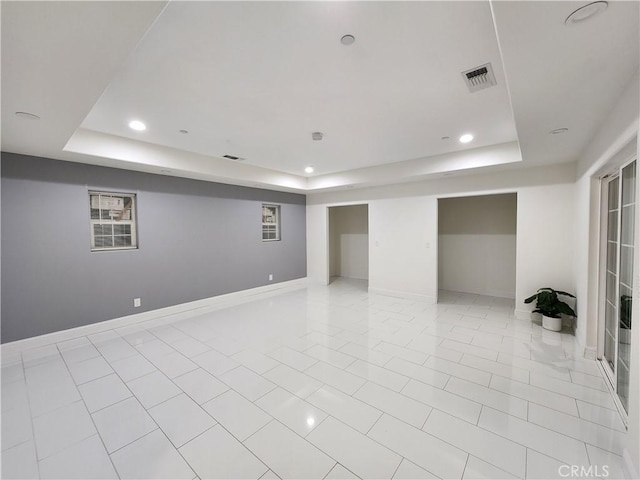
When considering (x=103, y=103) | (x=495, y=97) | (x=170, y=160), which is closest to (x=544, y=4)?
(x=495, y=97)

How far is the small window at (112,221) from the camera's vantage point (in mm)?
4012

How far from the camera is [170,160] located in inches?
A: 165

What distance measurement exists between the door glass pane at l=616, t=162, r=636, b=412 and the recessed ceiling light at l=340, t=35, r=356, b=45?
7.90ft

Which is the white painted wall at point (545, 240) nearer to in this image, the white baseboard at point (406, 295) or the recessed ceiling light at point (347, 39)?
the white baseboard at point (406, 295)

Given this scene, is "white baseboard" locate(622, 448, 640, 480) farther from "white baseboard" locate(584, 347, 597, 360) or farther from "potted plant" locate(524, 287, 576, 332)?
"potted plant" locate(524, 287, 576, 332)

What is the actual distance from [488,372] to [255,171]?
4872mm

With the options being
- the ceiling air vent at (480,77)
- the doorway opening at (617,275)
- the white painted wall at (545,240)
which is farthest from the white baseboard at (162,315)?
the doorway opening at (617,275)

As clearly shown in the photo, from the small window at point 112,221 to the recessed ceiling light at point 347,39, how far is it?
13.5ft

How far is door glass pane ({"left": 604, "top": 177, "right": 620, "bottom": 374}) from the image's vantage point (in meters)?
2.58

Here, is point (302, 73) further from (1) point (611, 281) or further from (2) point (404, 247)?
(2) point (404, 247)

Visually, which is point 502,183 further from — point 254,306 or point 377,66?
point 254,306

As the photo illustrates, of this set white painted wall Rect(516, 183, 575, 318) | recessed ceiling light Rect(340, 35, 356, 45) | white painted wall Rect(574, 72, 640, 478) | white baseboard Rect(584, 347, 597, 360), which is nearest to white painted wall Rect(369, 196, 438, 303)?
white painted wall Rect(516, 183, 575, 318)

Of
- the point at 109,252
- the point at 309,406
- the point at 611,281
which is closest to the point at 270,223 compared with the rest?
the point at 109,252

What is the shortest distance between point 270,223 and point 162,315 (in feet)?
10.1
